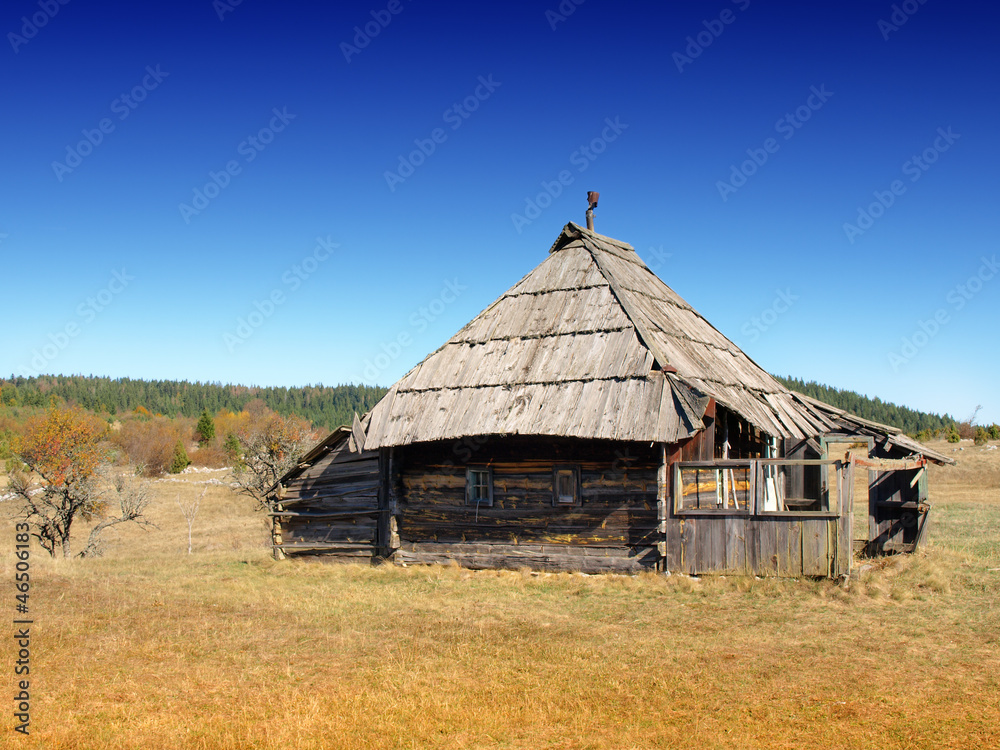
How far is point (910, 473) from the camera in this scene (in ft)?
54.2

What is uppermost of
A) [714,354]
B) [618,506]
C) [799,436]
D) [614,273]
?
[614,273]

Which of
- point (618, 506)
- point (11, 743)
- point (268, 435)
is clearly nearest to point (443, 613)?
point (618, 506)

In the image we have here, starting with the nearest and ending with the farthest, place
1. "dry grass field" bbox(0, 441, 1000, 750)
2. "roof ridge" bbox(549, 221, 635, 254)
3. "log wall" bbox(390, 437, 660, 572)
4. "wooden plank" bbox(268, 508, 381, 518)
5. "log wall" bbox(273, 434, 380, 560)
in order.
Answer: "dry grass field" bbox(0, 441, 1000, 750) < "log wall" bbox(390, 437, 660, 572) < "wooden plank" bbox(268, 508, 381, 518) < "log wall" bbox(273, 434, 380, 560) < "roof ridge" bbox(549, 221, 635, 254)

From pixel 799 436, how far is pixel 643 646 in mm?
7131

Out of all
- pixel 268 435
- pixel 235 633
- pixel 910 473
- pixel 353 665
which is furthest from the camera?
pixel 268 435

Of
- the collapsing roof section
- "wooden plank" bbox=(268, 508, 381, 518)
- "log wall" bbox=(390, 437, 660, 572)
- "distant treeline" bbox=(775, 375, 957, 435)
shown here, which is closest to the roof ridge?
the collapsing roof section

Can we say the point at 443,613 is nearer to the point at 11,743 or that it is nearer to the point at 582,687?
the point at 582,687

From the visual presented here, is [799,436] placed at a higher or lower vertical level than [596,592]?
higher

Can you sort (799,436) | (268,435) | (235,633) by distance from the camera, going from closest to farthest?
(235,633)
(799,436)
(268,435)

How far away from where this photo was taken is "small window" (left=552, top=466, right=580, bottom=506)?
1437 centimetres

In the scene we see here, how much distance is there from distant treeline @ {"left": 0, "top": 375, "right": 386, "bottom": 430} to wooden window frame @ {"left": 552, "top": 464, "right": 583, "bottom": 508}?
105610 millimetres

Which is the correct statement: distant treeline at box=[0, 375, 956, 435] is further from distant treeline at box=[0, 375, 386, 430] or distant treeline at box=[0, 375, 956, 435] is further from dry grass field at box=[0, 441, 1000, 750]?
dry grass field at box=[0, 441, 1000, 750]

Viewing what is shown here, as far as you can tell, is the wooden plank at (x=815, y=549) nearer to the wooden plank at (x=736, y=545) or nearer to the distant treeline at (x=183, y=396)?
the wooden plank at (x=736, y=545)

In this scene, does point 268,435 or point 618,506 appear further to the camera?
point 268,435
